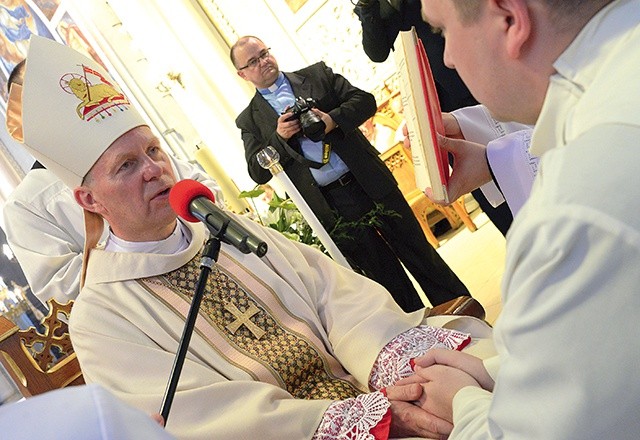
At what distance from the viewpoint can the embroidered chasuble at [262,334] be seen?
8.15ft

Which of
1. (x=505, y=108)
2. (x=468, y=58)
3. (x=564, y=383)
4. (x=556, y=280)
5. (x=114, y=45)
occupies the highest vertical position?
(x=114, y=45)

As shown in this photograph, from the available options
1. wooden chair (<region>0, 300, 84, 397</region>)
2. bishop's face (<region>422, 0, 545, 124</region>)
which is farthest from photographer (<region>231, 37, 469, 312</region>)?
bishop's face (<region>422, 0, 545, 124</region>)

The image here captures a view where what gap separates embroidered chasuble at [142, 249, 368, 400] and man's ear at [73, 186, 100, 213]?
1.16ft

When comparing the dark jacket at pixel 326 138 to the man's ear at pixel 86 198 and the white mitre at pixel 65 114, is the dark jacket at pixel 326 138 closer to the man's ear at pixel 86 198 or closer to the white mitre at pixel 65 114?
the white mitre at pixel 65 114

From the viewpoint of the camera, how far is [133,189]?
2627 millimetres

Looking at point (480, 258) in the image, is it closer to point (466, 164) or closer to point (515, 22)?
point (466, 164)

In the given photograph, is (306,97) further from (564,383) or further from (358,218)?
(564,383)

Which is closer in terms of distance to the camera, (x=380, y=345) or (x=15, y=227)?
(x=380, y=345)

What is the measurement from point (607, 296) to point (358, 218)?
3.73 metres

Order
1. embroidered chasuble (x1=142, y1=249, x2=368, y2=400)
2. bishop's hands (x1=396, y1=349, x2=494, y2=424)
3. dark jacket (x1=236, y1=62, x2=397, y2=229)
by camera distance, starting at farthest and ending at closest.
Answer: dark jacket (x1=236, y1=62, x2=397, y2=229), embroidered chasuble (x1=142, y1=249, x2=368, y2=400), bishop's hands (x1=396, y1=349, x2=494, y2=424)

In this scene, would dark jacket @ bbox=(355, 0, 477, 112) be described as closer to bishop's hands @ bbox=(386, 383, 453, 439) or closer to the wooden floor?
the wooden floor

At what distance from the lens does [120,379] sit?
2.33 metres

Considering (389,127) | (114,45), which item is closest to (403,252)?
(389,127)

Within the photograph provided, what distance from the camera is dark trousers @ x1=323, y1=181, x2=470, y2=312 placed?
4.49 meters
